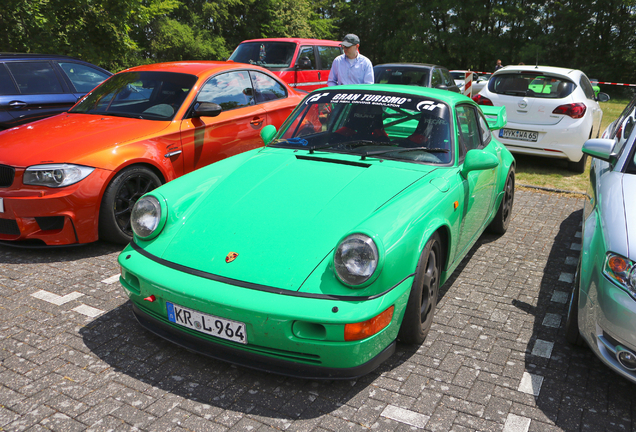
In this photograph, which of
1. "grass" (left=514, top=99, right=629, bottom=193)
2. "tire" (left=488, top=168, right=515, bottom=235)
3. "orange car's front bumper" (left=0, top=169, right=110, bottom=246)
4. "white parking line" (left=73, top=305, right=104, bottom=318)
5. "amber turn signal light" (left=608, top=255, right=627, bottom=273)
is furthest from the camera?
"grass" (left=514, top=99, right=629, bottom=193)

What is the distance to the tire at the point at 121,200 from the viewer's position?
4500 millimetres

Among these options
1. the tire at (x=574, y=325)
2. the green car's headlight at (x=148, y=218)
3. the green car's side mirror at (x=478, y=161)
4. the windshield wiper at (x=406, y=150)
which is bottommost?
the tire at (x=574, y=325)

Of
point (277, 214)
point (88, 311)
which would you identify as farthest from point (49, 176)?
point (277, 214)

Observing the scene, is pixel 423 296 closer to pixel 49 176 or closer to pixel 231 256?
pixel 231 256

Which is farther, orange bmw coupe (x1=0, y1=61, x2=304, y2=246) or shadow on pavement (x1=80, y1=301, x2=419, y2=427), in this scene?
orange bmw coupe (x1=0, y1=61, x2=304, y2=246)

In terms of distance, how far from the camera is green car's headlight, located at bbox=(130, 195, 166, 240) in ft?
10.1

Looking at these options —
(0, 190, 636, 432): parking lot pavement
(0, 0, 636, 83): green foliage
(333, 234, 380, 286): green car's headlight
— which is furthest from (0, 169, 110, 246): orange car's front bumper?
(0, 0, 636, 83): green foliage

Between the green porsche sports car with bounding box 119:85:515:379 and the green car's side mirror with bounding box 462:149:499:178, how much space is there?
0.01 meters

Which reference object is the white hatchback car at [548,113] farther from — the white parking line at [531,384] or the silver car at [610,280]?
the white parking line at [531,384]

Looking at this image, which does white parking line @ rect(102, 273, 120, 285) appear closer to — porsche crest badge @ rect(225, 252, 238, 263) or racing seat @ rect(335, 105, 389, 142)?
porsche crest badge @ rect(225, 252, 238, 263)

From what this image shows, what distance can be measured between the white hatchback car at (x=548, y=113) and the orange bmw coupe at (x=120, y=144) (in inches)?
156

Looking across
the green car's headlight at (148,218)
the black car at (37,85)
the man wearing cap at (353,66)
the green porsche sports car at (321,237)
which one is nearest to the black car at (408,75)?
the man wearing cap at (353,66)

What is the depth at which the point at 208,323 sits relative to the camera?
2.65m

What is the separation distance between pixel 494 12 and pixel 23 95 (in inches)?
1229
